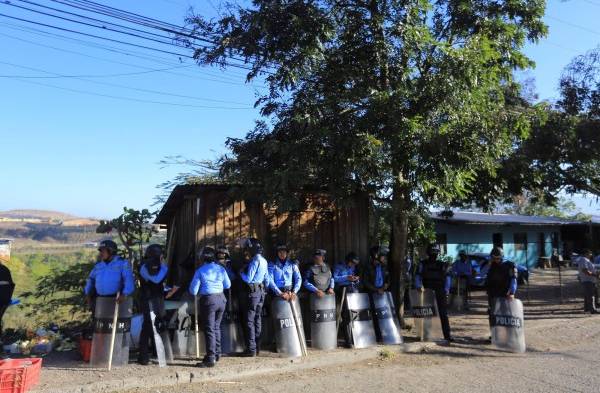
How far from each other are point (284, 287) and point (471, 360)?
3.18m

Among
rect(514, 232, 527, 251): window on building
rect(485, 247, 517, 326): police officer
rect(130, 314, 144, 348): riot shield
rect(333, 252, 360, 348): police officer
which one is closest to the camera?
rect(130, 314, 144, 348): riot shield

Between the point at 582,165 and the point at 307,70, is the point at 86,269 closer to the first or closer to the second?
the point at 307,70

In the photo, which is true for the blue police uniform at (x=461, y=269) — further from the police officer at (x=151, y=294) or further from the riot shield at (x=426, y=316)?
the police officer at (x=151, y=294)

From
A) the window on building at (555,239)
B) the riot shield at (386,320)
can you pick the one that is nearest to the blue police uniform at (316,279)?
the riot shield at (386,320)

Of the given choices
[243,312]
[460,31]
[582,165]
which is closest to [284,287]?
[243,312]

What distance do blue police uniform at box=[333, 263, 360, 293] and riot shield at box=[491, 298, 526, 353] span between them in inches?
97.0

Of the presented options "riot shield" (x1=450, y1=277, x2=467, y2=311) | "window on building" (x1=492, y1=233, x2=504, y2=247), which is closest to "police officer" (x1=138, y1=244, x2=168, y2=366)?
"riot shield" (x1=450, y1=277, x2=467, y2=311)

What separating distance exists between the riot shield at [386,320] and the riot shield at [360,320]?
18cm

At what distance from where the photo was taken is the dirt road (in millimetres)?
6926

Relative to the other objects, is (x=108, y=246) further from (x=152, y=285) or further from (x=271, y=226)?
(x=271, y=226)

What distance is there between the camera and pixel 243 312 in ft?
28.2

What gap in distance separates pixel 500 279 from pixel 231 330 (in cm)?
476

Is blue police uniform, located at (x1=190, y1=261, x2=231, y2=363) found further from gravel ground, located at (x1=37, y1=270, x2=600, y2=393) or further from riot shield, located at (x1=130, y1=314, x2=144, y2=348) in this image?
riot shield, located at (x1=130, y1=314, x2=144, y2=348)

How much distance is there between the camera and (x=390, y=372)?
7.78 metres
